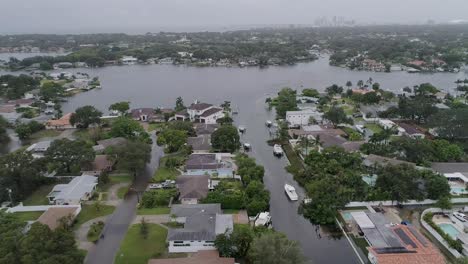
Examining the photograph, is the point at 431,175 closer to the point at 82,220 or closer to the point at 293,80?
the point at 82,220

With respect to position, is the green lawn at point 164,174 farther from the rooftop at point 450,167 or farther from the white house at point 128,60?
the white house at point 128,60

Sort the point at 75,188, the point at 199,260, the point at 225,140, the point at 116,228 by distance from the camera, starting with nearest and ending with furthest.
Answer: the point at 199,260 < the point at 116,228 < the point at 75,188 < the point at 225,140

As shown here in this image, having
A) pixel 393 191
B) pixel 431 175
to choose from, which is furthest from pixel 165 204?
pixel 431 175

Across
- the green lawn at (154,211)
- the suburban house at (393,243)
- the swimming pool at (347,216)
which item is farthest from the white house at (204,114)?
the suburban house at (393,243)

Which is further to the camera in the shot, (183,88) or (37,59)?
(37,59)

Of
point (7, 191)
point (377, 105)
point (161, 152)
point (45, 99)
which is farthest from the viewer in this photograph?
point (45, 99)

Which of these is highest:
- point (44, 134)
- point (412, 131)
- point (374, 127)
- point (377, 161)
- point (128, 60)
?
point (128, 60)

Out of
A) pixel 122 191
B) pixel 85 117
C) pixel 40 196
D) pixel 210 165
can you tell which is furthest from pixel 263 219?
pixel 85 117

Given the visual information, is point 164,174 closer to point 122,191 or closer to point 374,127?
point 122,191
